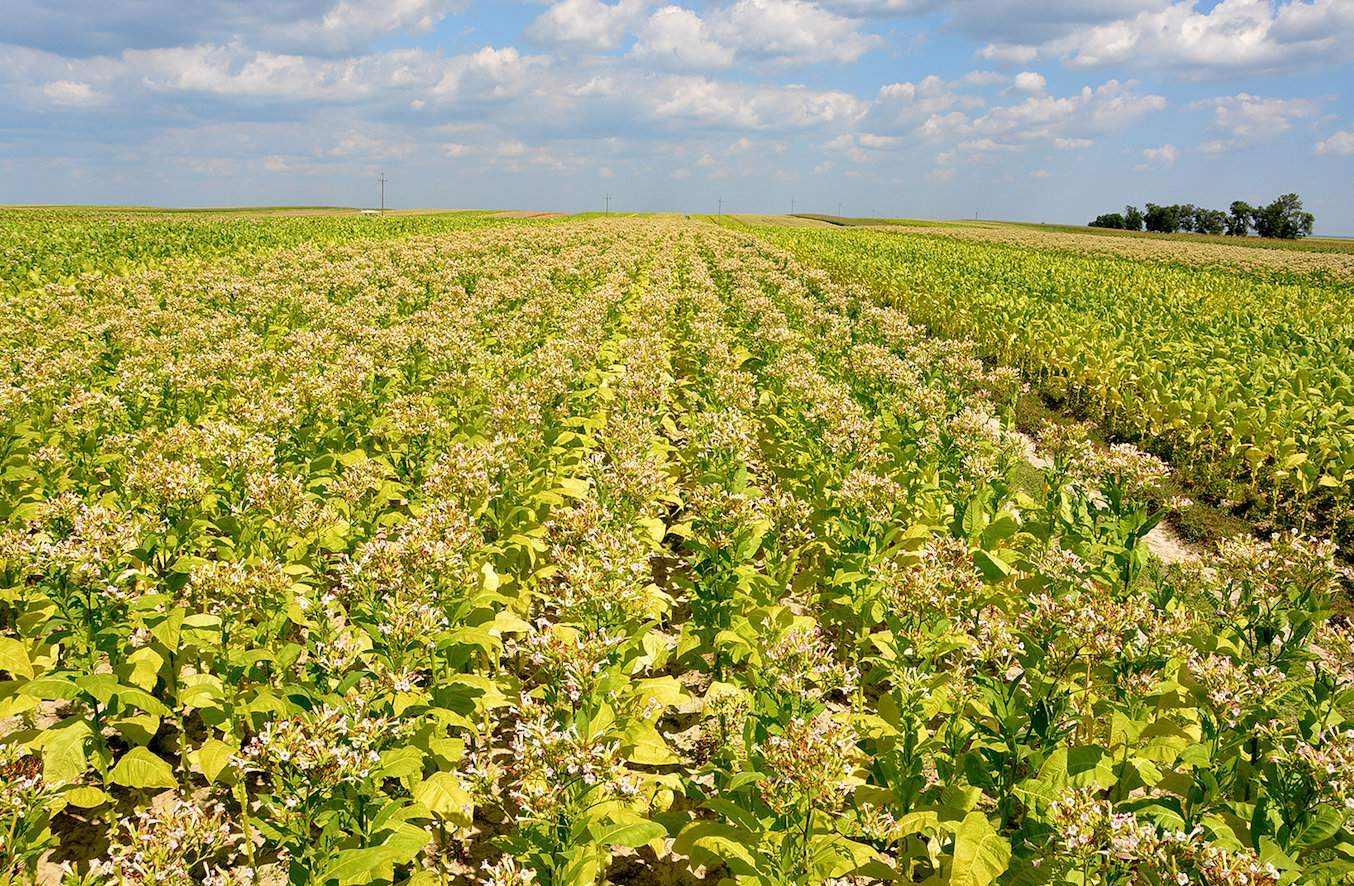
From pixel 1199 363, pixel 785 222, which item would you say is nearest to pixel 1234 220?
pixel 785 222

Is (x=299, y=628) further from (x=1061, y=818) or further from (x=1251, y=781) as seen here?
(x=1251, y=781)

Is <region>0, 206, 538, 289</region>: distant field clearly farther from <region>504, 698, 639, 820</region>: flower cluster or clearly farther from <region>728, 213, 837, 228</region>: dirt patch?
<region>728, 213, 837, 228</region>: dirt patch

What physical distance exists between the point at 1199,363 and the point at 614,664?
59.0 ft

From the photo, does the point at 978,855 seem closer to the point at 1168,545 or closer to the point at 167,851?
the point at 167,851

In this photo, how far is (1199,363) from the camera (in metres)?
17.1

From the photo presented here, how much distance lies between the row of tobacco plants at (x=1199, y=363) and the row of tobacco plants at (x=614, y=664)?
21.9 ft

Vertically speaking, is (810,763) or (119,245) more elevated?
(119,245)

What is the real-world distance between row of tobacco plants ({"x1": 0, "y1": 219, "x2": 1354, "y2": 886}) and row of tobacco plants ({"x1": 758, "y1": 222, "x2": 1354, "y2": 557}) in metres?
6.68

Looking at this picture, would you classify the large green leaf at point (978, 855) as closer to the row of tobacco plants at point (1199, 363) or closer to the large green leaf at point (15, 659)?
the large green leaf at point (15, 659)

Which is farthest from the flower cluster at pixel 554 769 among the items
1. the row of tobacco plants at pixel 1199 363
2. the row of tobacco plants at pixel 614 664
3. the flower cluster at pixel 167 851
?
the row of tobacco plants at pixel 1199 363

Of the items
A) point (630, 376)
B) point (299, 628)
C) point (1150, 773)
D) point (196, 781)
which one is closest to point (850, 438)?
point (630, 376)

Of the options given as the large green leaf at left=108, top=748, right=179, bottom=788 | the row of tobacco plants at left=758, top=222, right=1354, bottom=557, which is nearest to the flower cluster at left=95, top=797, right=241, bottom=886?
the large green leaf at left=108, top=748, right=179, bottom=788

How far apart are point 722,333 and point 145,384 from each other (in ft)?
34.6

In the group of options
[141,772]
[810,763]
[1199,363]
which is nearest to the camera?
[810,763]
